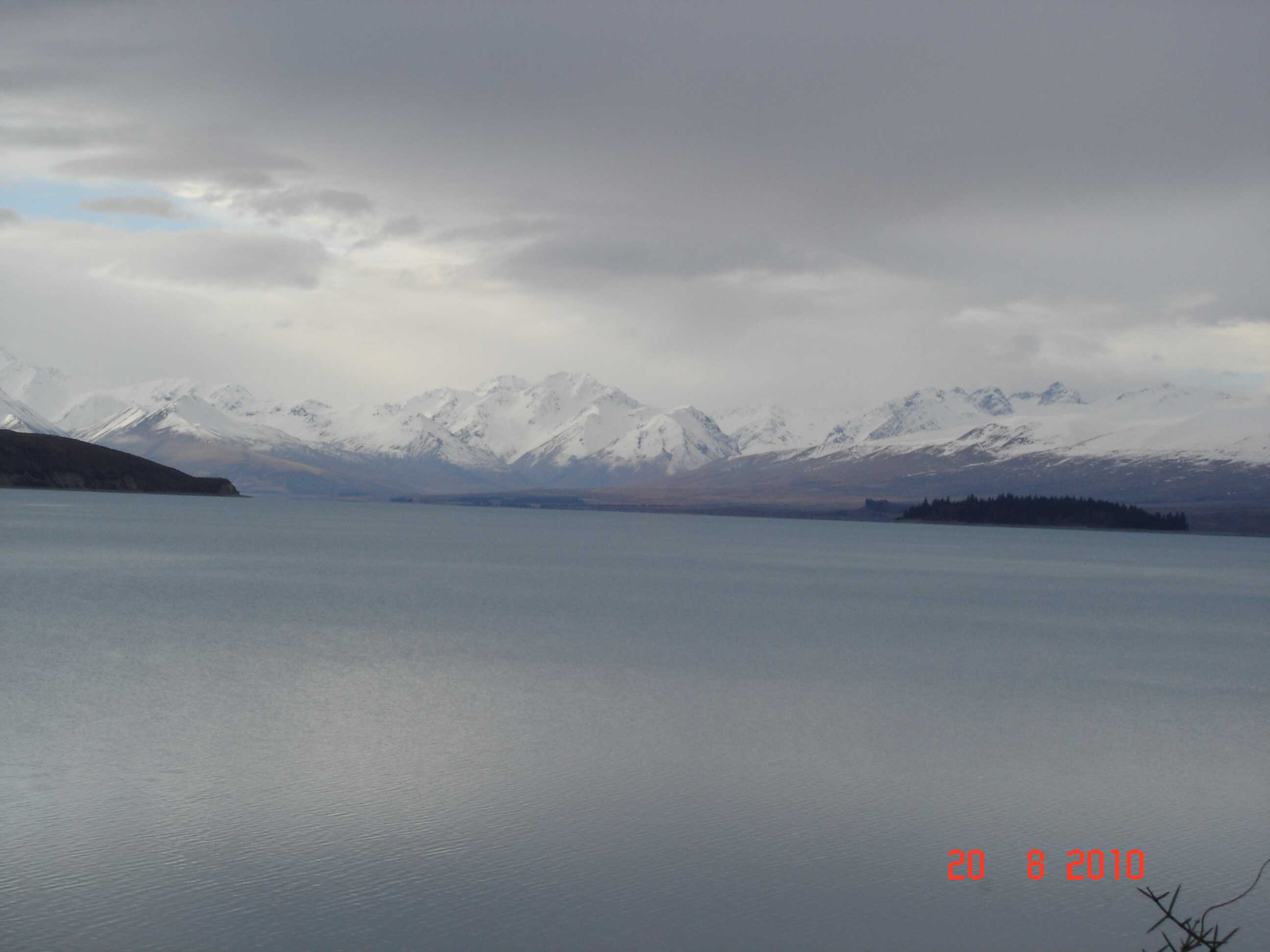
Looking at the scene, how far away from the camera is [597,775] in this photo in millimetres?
20359

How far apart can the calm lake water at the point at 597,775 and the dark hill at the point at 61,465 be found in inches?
5771

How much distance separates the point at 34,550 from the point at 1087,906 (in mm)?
68998

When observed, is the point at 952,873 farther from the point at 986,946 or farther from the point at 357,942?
the point at 357,942

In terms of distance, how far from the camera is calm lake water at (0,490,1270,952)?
13.9 metres
